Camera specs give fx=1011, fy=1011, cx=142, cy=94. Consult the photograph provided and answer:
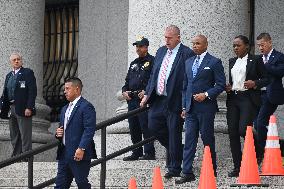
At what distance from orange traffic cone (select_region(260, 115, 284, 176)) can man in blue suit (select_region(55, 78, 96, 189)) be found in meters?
2.15

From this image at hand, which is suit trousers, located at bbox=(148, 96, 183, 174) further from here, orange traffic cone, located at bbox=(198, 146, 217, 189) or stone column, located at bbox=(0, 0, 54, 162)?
stone column, located at bbox=(0, 0, 54, 162)

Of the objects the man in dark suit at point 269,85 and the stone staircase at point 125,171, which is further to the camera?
the man in dark suit at point 269,85

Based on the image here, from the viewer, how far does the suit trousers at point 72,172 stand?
1158cm

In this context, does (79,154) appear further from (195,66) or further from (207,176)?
(195,66)

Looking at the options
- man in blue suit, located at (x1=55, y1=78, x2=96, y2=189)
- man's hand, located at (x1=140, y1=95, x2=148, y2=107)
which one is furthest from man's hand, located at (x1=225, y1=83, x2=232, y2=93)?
man in blue suit, located at (x1=55, y1=78, x2=96, y2=189)

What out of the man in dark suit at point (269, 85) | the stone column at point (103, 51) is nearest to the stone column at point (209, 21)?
the man in dark suit at point (269, 85)

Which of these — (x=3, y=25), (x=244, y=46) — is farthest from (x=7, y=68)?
(x=244, y=46)

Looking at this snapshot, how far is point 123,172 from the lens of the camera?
13.2m

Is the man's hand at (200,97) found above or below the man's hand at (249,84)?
below

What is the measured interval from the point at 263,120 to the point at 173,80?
129 centimetres

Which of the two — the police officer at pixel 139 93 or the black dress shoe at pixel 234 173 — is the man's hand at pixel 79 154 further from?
the police officer at pixel 139 93

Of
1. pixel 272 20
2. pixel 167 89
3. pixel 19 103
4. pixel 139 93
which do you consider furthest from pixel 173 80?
pixel 272 20

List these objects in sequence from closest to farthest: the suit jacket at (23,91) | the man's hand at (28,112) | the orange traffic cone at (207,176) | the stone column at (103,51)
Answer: the orange traffic cone at (207,176) < the man's hand at (28,112) < the suit jacket at (23,91) < the stone column at (103,51)

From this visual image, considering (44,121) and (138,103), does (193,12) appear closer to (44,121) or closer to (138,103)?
(138,103)
